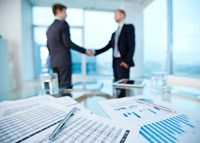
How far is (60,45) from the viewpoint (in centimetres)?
156

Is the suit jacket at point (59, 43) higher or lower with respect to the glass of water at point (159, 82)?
higher

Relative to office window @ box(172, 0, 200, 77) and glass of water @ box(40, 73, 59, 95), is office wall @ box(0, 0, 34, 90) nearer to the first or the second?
glass of water @ box(40, 73, 59, 95)

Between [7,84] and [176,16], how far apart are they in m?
3.84

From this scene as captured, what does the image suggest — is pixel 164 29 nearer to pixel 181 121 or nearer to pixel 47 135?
pixel 181 121

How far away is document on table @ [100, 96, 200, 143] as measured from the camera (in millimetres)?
316

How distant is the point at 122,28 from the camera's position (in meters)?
1.72

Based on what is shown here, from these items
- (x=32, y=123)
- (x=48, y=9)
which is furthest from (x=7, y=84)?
(x=32, y=123)

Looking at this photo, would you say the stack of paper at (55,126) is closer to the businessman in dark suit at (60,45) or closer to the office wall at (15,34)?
the businessman in dark suit at (60,45)

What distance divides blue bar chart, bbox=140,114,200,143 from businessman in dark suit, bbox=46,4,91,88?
1.25 meters

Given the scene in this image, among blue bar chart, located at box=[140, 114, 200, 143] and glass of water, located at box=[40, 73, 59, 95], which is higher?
glass of water, located at box=[40, 73, 59, 95]

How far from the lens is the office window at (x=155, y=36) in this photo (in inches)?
107

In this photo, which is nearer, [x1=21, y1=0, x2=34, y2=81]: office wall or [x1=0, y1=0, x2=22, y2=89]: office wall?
[x1=0, y1=0, x2=22, y2=89]: office wall

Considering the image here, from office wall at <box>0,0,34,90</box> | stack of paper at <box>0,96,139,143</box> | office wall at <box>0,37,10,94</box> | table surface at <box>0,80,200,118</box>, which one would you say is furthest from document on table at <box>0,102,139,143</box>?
office wall at <box>0,0,34,90</box>

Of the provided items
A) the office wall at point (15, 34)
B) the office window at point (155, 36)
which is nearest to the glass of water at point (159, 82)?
the office window at point (155, 36)
